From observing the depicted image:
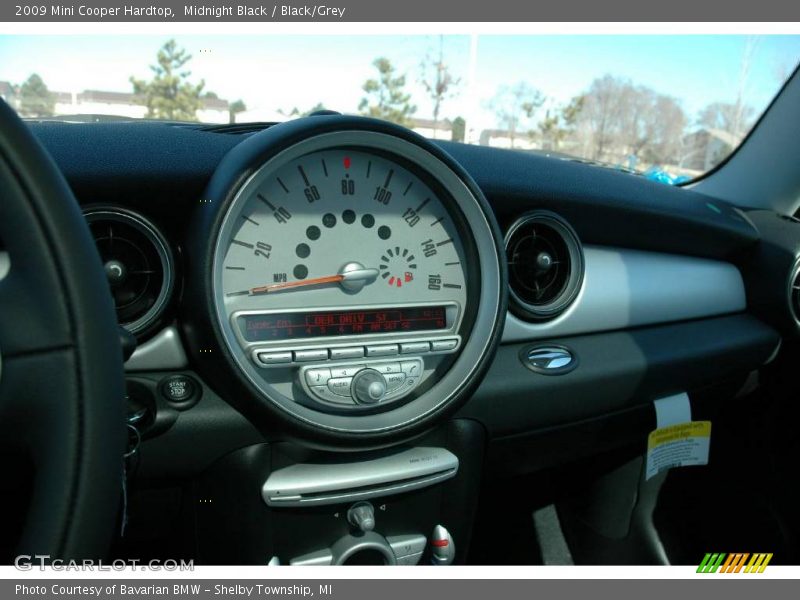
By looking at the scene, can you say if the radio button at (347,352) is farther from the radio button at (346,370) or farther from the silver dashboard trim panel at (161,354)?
the silver dashboard trim panel at (161,354)

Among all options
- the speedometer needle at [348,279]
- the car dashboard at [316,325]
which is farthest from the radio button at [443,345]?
the speedometer needle at [348,279]

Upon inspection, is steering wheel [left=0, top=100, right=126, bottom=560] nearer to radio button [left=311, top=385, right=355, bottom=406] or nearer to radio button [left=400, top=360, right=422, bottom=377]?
radio button [left=311, top=385, right=355, bottom=406]

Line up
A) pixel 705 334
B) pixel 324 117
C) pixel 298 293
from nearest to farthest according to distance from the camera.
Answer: pixel 324 117, pixel 298 293, pixel 705 334

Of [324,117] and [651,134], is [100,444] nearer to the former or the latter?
[324,117]

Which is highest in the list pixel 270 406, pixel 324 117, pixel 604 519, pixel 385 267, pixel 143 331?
pixel 324 117

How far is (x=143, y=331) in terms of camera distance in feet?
5.09

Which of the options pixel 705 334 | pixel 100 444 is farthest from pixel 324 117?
pixel 705 334

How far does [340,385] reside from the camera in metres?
1.61

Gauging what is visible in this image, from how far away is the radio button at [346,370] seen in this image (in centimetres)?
161

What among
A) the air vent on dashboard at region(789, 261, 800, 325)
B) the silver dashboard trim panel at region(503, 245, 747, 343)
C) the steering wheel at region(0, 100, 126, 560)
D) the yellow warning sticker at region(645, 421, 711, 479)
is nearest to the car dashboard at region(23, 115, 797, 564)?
the silver dashboard trim panel at region(503, 245, 747, 343)

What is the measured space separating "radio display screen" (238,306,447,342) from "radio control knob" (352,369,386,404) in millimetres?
120

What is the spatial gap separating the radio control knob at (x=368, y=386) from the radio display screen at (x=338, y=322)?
120 mm

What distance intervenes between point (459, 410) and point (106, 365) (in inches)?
39.7

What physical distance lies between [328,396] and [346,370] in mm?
71
